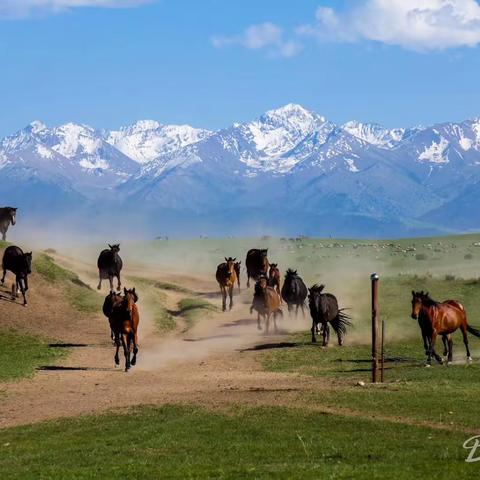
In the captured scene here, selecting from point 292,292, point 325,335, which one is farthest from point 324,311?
point 292,292

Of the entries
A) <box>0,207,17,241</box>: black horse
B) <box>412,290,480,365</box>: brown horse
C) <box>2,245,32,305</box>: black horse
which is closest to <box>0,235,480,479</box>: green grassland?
<box>412,290,480,365</box>: brown horse

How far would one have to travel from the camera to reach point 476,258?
381 ft

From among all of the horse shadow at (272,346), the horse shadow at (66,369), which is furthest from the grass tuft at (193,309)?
the horse shadow at (66,369)

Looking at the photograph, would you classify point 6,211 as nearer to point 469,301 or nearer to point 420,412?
point 469,301

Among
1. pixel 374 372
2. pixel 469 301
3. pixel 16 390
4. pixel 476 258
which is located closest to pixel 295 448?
pixel 374 372

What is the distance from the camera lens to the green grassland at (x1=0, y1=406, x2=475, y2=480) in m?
23.2

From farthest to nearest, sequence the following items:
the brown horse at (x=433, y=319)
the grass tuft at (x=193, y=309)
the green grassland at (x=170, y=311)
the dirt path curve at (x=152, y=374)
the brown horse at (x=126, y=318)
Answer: the grass tuft at (x=193, y=309) < the green grassland at (x=170, y=311) < the brown horse at (x=126, y=318) < the brown horse at (x=433, y=319) < the dirt path curve at (x=152, y=374)

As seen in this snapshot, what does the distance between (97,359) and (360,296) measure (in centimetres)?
2631

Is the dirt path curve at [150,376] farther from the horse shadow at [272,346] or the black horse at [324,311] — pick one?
the black horse at [324,311]

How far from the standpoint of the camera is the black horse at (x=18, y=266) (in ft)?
191

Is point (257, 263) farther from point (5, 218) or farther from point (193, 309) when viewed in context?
point (5, 218)

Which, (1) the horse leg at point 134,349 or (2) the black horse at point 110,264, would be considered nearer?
(1) the horse leg at point 134,349

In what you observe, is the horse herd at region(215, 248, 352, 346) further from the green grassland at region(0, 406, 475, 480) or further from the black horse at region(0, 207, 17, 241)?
the green grassland at region(0, 406, 475, 480)

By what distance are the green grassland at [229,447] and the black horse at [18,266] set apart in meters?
27.2
